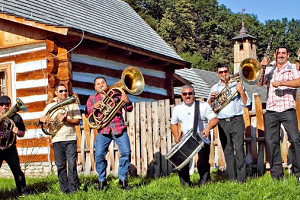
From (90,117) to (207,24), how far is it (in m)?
67.2

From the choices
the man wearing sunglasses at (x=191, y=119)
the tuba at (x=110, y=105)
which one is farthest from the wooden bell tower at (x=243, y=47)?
the tuba at (x=110, y=105)

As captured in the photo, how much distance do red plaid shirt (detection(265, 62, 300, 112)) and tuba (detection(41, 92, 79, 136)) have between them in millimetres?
3060

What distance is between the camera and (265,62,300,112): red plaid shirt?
24.9 feet

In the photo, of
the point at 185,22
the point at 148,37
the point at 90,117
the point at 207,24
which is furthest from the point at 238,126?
A: the point at 207,24

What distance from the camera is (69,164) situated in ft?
25.5

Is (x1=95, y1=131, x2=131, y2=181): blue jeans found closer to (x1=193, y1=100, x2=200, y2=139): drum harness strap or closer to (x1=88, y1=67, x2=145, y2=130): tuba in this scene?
(x1=88, y1=67, x2=145, y2=130): tuba

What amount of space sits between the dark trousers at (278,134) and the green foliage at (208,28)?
54.8 m

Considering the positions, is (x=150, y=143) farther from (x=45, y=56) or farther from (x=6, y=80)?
(x=6, y=80)

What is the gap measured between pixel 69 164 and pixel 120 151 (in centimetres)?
84

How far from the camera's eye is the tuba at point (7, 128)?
24.8ft

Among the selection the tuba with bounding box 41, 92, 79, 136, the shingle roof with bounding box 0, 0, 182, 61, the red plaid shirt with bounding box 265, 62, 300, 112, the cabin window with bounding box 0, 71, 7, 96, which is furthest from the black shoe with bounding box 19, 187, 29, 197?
the cabin window with bounding box 0, 71, 7, 96

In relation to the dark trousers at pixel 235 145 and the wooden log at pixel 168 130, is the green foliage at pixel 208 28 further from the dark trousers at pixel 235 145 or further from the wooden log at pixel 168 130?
the dark trousers at pixel 235 145

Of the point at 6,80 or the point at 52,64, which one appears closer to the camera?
the point at 52,64

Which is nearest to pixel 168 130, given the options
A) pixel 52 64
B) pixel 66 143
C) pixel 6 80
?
pixel 66 143
